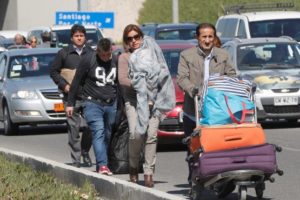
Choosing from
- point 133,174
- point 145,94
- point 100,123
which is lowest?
point 133,174

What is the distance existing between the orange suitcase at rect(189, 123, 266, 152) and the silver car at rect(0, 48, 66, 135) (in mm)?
11118

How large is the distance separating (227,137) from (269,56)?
11345 mm

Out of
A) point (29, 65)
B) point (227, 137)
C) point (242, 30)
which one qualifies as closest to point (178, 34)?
point (242, 30)

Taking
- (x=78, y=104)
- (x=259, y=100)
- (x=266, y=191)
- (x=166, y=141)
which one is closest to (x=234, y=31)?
(x=259, y=100)

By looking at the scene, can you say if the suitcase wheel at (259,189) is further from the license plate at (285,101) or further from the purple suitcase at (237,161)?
the license plate at (285,101)

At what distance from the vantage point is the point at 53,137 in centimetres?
2095

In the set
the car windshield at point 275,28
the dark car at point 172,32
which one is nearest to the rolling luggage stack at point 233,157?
the car windshield at point 275,28

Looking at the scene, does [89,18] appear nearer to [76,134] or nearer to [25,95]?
[25,95]

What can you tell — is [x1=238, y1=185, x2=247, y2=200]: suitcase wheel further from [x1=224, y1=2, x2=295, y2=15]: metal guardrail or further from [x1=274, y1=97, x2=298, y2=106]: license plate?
[x1=224, y1=2, x2=295, y2=15]: metal guardrail

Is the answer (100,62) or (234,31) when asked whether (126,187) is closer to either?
(100,62)

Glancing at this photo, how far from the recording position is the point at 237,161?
33.9 ft

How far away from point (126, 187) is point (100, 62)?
281cm

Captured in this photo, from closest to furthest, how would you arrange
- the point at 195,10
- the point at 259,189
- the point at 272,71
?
the point at 259,189
the point at 272,71
the point at 195,10

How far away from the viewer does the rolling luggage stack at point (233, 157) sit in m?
10.3
